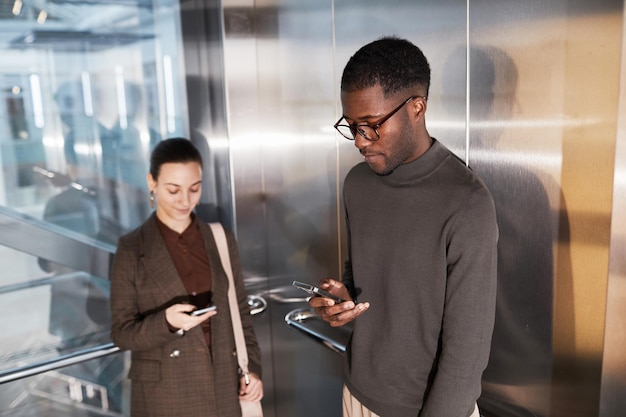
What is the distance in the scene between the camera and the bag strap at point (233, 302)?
2.37 m

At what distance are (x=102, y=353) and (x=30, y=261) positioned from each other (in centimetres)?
70

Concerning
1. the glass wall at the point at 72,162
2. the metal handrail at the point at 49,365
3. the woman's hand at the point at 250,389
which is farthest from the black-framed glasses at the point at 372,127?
the glass wall at the point at 72,162

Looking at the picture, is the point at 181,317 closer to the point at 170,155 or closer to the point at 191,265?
the point at 191,265

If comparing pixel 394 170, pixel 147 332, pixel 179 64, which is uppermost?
pixel 179 64

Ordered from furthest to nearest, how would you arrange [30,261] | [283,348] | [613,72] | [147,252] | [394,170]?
[283,348], [30,261], [147,252], [394,170], [613,72]

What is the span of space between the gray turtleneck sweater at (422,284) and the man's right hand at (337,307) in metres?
0.06

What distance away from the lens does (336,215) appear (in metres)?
2.76

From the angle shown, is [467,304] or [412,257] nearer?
[467,304]

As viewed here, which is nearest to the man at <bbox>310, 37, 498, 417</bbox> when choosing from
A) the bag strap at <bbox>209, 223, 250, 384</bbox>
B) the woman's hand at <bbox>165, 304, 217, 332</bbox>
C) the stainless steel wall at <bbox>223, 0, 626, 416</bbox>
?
the stainless steel wall at <bbox>223, 0, 626, 416</bbox>

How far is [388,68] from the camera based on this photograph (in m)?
1.53

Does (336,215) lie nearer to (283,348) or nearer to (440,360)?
(283,348)

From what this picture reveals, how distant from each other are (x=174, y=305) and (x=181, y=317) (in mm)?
63


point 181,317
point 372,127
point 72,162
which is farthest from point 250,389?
point 72,162

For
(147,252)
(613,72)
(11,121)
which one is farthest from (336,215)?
(11,121)
